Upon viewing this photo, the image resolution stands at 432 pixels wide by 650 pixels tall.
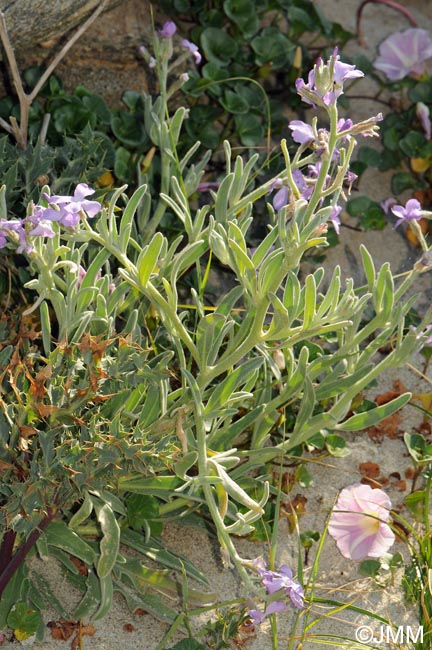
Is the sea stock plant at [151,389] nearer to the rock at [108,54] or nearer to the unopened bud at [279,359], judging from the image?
the unopened bud at [279,359]

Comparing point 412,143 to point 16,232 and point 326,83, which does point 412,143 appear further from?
point 16,232

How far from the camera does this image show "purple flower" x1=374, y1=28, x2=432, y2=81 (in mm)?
3025

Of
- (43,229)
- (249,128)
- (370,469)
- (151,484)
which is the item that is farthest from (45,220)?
(249,128)

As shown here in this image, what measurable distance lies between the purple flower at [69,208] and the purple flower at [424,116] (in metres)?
1.43

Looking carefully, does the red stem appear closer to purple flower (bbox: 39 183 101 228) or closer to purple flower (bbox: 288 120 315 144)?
purple flower (bbox: 39 183 101 228)

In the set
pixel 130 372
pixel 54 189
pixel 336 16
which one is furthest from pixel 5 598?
pixel 336 16

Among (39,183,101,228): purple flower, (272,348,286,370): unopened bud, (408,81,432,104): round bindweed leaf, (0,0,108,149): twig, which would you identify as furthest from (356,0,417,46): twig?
(39,183,101,228): purple flower

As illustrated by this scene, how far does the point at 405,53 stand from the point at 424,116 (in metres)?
0.28

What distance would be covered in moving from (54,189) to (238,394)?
2.43ft

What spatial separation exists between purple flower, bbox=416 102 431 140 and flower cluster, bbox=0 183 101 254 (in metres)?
1.44

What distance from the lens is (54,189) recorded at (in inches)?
91.7

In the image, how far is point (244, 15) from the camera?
2.90 meters

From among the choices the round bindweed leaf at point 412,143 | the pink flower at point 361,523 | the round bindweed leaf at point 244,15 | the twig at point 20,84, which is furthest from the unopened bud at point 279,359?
the round bindweed leaf at point 244,15

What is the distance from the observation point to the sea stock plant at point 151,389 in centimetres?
174
